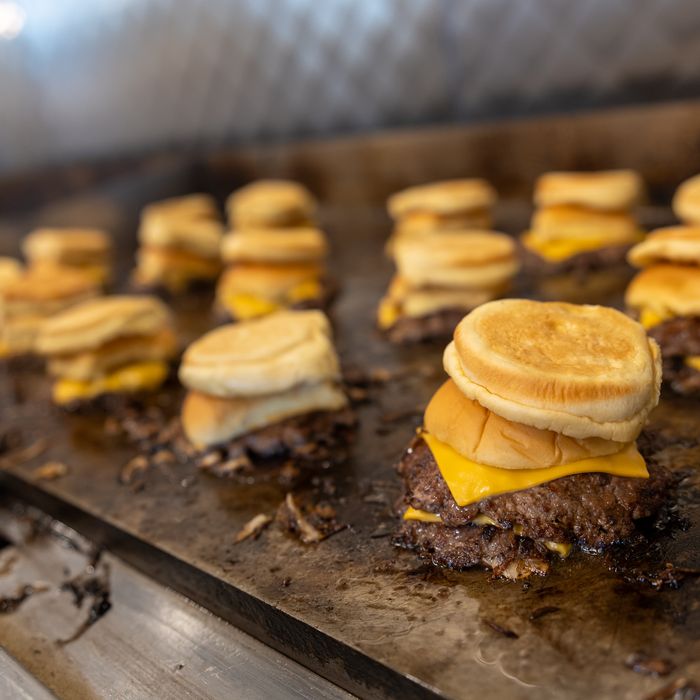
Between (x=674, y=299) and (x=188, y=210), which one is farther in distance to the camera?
(x=188, y=210)

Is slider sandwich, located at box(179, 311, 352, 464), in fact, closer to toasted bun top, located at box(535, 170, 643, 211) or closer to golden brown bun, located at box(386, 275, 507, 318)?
golden brown bun, located at box(386, 275, 507, 318)

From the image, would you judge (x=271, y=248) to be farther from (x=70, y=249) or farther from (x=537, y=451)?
(x=537, y=451)

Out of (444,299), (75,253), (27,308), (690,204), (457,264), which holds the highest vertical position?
(690,204)

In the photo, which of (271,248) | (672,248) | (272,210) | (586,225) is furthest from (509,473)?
(272,210)

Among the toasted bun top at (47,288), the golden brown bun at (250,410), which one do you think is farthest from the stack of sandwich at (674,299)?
the toasted bun top at (47,288)

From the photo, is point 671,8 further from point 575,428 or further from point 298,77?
point 575,428

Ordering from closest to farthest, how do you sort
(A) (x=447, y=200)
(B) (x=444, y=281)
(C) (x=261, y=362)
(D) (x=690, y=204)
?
(C) (x=261, y=362) → (D) (x=690, y=204) → (B) (x=444, y=281) → (A) (x=447, y=200)

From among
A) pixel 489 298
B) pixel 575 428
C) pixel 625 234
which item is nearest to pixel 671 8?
pixel 625 234
